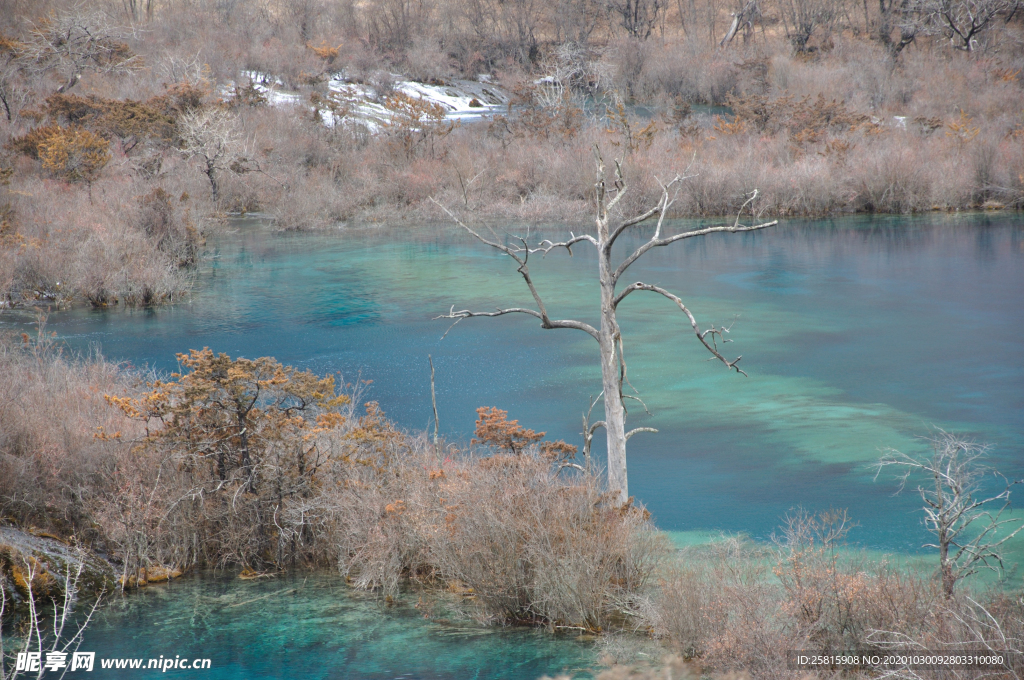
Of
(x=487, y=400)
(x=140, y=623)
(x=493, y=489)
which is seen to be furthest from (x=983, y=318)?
(x=140, y=623)

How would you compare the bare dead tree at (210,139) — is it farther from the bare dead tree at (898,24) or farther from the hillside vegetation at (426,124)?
the bare dead tree at (898,24)

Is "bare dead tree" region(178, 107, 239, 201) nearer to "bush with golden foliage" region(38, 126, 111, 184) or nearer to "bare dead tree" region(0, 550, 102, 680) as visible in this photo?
"bush with golden foliage" region(38, 126, 111, 184)

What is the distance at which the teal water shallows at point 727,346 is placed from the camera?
13.8m

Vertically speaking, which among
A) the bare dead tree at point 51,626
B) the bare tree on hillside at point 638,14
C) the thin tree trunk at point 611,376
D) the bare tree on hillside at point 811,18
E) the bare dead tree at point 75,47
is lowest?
the bare dead tree at point 51,626

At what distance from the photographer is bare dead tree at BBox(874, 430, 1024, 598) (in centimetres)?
772

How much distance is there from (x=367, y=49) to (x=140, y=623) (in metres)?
53.9

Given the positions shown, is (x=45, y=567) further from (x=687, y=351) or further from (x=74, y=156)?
(x=74, y=156)

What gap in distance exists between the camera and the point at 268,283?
2722 cm

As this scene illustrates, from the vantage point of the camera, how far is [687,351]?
793 inches

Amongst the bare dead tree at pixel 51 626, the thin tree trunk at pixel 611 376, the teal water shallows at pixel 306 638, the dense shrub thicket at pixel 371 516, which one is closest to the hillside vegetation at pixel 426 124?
the dense shrub thicket at pixel 371 516

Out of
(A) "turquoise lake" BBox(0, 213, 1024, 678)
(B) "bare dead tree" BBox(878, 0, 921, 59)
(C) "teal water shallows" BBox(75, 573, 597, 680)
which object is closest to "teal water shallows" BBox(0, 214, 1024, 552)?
(A) "turquoise lake" BBox(0, 213, 1024, 678)

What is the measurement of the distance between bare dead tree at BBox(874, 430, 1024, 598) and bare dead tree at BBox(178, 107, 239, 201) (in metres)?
31.1

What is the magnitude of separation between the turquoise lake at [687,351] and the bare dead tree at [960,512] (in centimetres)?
54

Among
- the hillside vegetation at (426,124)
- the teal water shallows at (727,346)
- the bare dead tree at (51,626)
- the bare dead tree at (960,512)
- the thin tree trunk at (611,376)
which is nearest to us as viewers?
the bare dead tree at (960,512)
